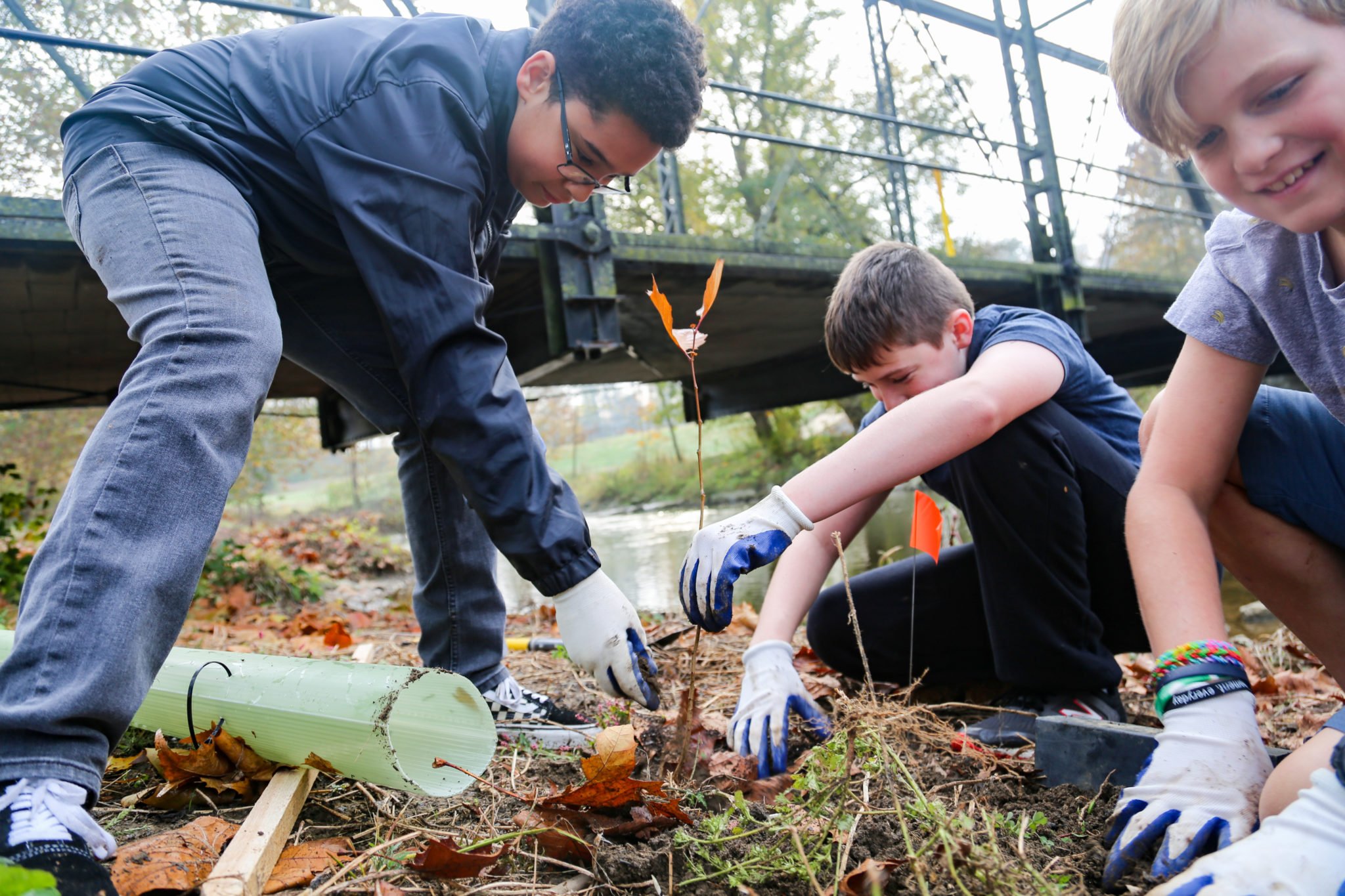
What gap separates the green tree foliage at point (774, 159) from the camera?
14.0 metres

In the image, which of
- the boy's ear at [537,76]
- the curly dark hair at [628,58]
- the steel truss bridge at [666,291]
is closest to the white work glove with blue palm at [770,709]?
the curly dark hair at [628,58]

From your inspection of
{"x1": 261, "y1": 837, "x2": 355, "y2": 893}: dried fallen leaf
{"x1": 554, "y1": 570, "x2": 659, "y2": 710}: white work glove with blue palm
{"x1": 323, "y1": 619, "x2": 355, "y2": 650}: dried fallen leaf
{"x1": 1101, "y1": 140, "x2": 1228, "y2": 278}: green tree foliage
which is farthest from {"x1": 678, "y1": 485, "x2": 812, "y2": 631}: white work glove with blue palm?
{"x1": 1101, "y1": 140, "x2": 1228, "y2": 278}: green tree foliage

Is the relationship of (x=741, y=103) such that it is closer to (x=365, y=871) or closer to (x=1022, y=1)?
(x=1022, y=1)

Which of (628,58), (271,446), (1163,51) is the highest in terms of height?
(271,446)

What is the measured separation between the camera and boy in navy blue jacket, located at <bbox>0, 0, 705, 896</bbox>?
0.95 m

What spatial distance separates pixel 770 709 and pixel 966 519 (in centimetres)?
62

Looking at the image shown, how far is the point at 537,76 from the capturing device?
1576mm

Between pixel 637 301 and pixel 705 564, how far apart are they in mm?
3324

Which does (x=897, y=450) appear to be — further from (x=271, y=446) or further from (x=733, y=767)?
(x=271, y=446)

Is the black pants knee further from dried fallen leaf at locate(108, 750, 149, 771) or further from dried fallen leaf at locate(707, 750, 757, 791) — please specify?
dried fallen leaf at locate(108, 750, 149, 771)

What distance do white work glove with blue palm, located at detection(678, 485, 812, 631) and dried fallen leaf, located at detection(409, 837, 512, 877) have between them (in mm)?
471

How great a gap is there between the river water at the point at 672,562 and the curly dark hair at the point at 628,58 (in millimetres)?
1128

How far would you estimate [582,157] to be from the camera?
162 cm

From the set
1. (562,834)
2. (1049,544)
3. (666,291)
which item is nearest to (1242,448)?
(1049,544)
